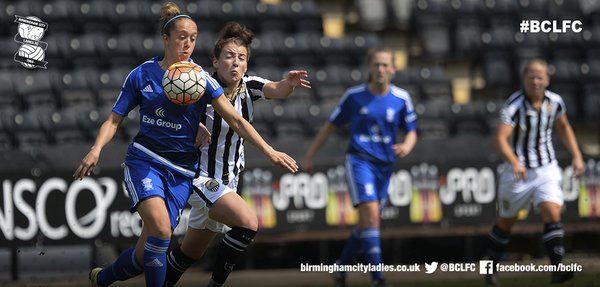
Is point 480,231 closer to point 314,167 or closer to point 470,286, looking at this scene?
point 314,167

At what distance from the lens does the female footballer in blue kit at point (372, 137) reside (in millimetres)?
10180

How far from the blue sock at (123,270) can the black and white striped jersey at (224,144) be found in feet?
2.61

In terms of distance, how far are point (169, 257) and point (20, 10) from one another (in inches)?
385

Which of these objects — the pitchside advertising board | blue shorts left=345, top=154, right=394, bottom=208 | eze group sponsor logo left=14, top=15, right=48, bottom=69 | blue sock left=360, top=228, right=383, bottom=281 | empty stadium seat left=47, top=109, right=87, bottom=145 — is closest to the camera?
eze group sponsor logo left=14, top=15, right=48, bottom=69

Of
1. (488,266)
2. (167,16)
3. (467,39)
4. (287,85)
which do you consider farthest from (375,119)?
(467,39)

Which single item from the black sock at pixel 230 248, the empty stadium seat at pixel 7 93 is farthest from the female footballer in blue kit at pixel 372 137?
the empty stadium seat at pixel 7 93

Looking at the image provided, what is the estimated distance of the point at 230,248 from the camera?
7.70 metres

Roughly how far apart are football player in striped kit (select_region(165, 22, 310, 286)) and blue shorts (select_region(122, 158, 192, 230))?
1.00 feet

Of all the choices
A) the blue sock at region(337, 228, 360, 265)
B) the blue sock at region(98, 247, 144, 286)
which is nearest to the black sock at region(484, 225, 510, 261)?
the blue sock at region(337, 228, 360, 265)

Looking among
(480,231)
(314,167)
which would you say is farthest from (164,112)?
(480,231)

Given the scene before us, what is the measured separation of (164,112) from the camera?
23.8 ft

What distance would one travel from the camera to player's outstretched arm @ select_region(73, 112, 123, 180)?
690cm

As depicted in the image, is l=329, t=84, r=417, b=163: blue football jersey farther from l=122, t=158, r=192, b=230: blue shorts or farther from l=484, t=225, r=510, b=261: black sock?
l=122, t=158, r=192, b=230: blue shorts

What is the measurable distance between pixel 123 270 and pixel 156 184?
762mm
